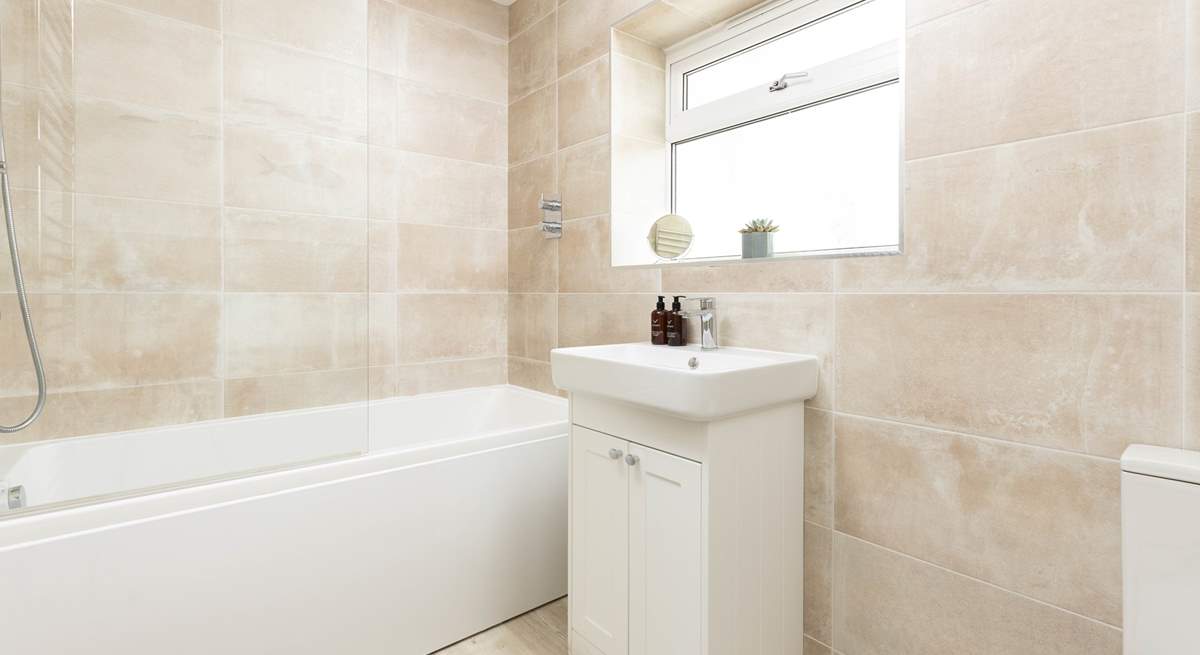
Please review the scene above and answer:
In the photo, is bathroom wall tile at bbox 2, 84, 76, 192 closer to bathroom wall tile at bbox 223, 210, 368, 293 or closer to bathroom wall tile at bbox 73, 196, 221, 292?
bathroom wall tile at bbox 73, 196, 221, 292

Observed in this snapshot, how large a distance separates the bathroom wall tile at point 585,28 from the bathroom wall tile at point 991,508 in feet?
5.60

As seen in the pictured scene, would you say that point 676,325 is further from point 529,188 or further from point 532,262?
point 529,188

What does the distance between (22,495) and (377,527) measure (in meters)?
0.79

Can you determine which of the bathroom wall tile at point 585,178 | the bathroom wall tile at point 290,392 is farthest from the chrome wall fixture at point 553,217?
the bathroom wall tile at point 290,392

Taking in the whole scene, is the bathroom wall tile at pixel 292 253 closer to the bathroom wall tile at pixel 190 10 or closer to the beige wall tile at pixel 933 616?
the bathroom wall tile at pixel 190 10

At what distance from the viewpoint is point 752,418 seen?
132 centimetres

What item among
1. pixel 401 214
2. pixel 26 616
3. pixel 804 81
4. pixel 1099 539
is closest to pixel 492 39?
pixel 401 214

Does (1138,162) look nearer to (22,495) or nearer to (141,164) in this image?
(141,164)

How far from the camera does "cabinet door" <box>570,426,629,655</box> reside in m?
1.43

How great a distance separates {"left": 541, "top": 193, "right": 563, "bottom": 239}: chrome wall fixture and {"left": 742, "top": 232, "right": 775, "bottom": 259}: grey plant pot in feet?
3.26

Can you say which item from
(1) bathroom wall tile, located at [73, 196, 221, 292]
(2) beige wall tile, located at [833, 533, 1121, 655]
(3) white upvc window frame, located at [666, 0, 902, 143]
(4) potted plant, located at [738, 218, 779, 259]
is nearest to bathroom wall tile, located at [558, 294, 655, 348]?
(4) potted plant, located at [738, 218, 779, 259]

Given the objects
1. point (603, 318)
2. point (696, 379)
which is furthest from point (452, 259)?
point (696, 379)

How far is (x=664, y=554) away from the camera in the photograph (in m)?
1.30

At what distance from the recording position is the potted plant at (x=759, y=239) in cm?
167
